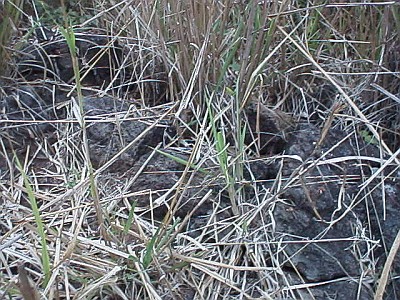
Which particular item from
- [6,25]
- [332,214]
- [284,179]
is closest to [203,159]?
[284,179]

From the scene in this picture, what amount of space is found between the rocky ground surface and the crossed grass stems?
0.02 m

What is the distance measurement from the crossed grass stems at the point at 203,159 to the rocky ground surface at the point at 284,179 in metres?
0.02

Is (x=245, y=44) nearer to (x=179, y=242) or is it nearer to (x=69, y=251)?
(x=179, y=242)

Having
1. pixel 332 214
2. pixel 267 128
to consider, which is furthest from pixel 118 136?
pixel 332 214

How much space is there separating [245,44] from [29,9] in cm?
71

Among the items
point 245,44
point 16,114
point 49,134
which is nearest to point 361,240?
point 245,44

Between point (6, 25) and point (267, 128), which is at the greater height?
point (6, 25)

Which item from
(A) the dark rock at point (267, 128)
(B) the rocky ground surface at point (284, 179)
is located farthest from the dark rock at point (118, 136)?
(A) the dark rock at point (267, 128)

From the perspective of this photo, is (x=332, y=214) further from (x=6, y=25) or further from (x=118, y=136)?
(x=6, y=25)

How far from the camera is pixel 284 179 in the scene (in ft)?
4.19

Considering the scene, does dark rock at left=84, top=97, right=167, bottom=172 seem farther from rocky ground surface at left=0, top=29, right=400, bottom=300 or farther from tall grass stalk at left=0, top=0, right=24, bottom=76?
tall grass stalk at left=0, top=0, right=24, bottom=76

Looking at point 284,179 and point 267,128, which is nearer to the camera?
point 284,179

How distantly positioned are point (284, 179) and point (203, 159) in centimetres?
16

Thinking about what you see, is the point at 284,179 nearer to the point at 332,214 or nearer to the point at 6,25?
the point at 332,214
